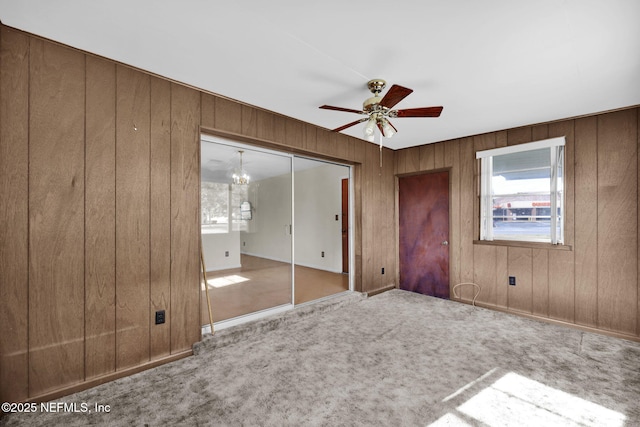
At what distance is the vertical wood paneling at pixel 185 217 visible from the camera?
2.54 m

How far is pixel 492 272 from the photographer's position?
3.98m

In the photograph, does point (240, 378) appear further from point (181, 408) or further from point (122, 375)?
point (122, 375)

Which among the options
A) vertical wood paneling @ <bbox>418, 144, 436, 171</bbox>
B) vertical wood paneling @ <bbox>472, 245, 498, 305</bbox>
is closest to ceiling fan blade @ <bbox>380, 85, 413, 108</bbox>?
vertical wood paneling @ <bbox>418, 144, 436, 171</bbox>

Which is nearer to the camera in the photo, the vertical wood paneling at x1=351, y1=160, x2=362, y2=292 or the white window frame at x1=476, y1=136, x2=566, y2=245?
the white window frame at x1=476, y1=136, x2=566, y2=245

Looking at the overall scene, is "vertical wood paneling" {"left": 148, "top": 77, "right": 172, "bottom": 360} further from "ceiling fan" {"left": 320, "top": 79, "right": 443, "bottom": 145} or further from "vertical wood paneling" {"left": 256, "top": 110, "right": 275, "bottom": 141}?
"ceiling fan" {"left": 320, "top": 79, "right": 443, "bottom": 145}

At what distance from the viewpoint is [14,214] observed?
1.85 meters

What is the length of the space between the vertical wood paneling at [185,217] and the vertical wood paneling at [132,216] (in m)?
0.22

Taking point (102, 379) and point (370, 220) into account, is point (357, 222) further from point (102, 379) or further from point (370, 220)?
point (102, 379)

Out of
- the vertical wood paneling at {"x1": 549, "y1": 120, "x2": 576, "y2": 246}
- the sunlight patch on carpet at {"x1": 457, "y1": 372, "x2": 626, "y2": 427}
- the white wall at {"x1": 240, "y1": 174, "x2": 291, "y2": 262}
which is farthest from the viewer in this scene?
the white wall at {"x1": 240, "y1": 174, "x2": 291, "y2": 262}

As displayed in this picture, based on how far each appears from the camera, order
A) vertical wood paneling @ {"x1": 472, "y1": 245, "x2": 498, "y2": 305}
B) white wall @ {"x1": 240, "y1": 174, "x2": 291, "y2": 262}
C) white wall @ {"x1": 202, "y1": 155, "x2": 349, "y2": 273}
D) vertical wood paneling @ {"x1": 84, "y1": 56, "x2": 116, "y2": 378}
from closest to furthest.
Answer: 1. vertical wood paneling @ {"x1": 84, "y1": 56, "x2": 116, "y2": 378}
2. white wall @ {"x1": 202, "y1": 155, "x2": 349, "y2": 273}
3. white wall @ {"x1": 240, "y1": 174, "x2": 291, "y2": 262}
4. vertical wood paneling @ {"x1": 472, "y1": 245, "x2": 498, "y2": 305}

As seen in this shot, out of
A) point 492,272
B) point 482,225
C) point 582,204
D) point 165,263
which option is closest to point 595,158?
point 582,204

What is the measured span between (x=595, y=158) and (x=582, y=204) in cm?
54

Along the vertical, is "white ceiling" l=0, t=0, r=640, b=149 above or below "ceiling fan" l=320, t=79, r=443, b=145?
above

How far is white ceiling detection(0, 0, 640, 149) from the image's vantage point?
1668 millimetres
